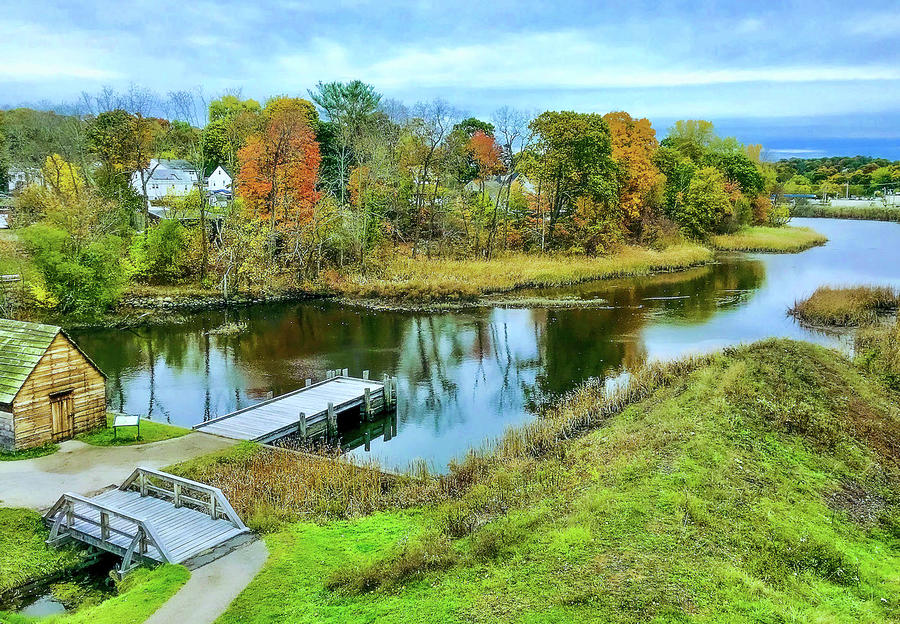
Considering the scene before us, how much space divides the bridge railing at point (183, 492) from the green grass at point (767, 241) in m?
59.8

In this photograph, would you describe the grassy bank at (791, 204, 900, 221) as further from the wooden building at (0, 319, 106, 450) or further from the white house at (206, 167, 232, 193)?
the wooden building at (0, 319, 106, 450)

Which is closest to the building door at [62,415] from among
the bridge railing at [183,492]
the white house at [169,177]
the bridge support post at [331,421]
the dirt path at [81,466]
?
the dirt path at [81,466]

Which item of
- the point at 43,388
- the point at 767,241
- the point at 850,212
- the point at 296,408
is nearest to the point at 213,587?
the point at 43,388

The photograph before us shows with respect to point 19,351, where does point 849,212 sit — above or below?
above

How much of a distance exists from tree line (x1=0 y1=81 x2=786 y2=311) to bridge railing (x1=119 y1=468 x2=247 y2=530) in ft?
71.5

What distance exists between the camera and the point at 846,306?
32.8 m

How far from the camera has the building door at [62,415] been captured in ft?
55.2

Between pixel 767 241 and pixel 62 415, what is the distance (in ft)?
209

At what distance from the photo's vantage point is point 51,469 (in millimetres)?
15367

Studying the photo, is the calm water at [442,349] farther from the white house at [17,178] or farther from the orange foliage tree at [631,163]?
the white house at [17,178]

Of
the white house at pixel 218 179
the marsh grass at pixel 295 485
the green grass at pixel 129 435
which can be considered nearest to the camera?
the marsh grass at pixel 295 485

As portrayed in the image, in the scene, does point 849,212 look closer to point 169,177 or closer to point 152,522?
point 169,177

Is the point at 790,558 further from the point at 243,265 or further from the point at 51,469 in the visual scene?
the point at 243,265

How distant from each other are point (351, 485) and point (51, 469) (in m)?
6.91
